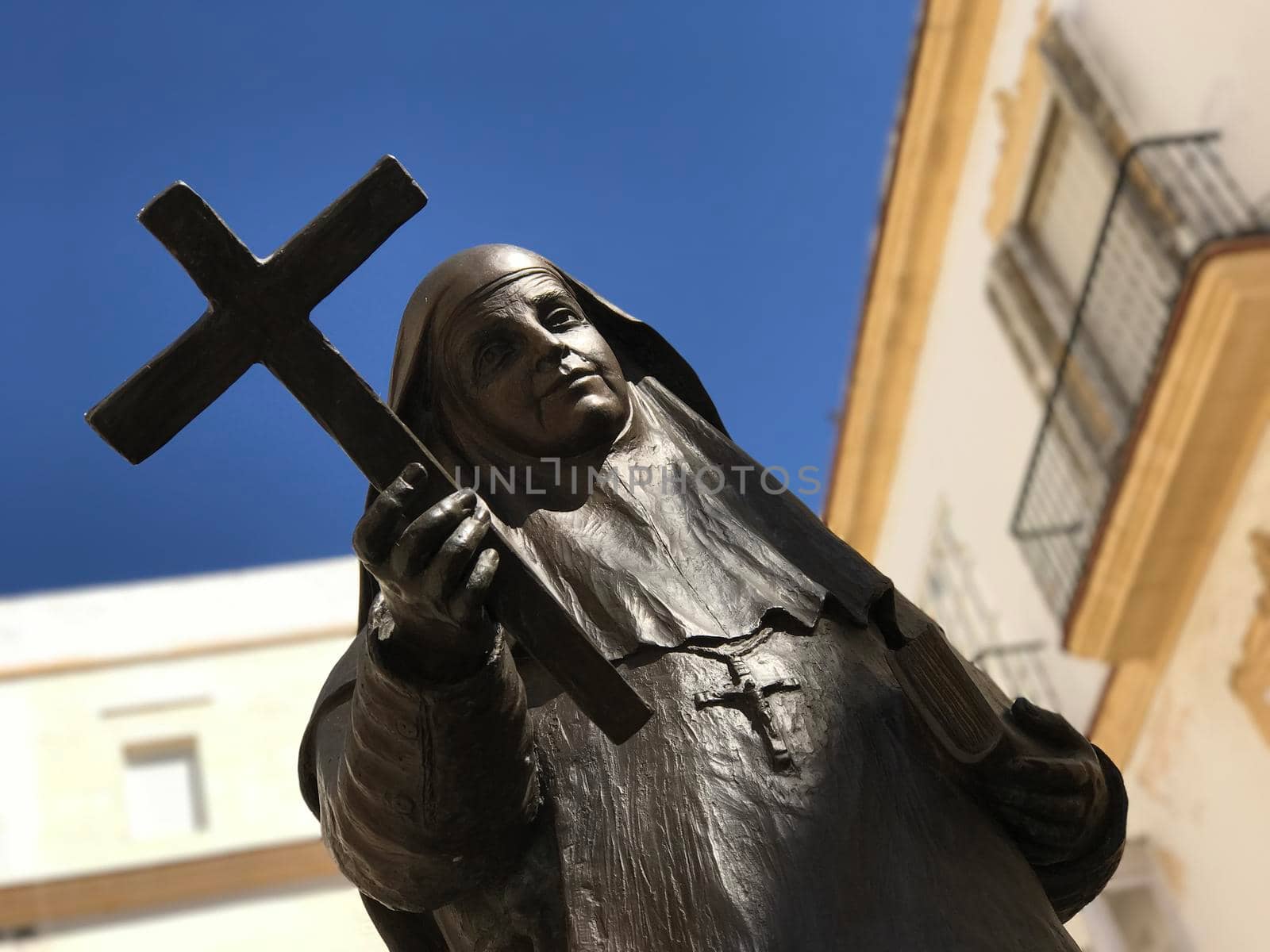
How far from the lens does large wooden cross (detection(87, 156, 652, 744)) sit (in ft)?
8.27

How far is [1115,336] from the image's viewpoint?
1115 cm

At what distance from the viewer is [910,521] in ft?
46.9

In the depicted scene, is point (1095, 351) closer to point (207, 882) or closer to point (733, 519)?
point (207, 882)

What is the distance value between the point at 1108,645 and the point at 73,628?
8.35 meters

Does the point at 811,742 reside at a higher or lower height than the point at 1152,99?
lower

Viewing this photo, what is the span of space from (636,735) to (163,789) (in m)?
12.2

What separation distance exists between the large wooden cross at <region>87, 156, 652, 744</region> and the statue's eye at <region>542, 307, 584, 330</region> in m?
0.56

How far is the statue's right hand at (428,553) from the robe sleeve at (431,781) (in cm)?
11

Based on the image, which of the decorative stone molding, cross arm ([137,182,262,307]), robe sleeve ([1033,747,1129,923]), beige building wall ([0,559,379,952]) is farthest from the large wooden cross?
beige building wall ([0,559,379,952])

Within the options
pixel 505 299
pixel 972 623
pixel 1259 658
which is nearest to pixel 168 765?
pixel 972 623

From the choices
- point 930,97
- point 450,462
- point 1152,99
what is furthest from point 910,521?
point 450,462

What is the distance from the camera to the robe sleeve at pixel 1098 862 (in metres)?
2.90

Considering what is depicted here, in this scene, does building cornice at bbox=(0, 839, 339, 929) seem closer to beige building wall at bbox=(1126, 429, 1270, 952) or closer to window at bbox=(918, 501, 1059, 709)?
window at bbox=(918, 501, 1059, 709)

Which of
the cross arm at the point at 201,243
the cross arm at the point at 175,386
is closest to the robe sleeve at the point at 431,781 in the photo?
the cross arm at the point at 175,386
